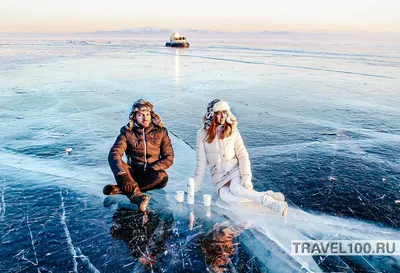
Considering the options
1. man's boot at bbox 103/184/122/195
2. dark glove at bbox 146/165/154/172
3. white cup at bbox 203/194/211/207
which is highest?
dark glove at bbox 146/165/154/172

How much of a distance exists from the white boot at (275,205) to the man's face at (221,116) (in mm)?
1220

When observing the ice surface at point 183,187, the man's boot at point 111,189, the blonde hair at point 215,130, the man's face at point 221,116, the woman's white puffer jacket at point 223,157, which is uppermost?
the man's face at point 221,116

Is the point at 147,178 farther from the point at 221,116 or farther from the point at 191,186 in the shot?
the point at 221,116

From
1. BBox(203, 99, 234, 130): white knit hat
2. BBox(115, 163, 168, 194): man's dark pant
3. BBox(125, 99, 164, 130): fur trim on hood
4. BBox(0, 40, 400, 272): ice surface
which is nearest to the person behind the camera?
BBox(0, 40, 400, 272): ice surface

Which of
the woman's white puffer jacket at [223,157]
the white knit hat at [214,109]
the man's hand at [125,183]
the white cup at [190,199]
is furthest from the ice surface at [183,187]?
the white knit hat at [214,109]

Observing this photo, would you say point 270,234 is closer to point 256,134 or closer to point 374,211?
point 374,211

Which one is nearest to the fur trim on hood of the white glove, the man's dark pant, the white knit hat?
the man's dark pant

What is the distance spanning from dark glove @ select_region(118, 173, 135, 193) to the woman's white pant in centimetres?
135

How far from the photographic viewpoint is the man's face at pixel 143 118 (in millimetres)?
5119

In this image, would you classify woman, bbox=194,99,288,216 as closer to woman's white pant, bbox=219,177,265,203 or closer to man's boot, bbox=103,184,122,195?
woman's white pant, bbox=219,177,265,203

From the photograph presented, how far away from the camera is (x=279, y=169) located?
634 centimetres

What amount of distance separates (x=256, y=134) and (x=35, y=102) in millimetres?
8303

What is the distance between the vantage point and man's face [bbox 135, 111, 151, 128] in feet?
16.8

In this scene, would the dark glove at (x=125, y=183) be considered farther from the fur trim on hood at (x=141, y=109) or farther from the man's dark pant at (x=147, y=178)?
the fur trim on hood at (x=141, y=109)
